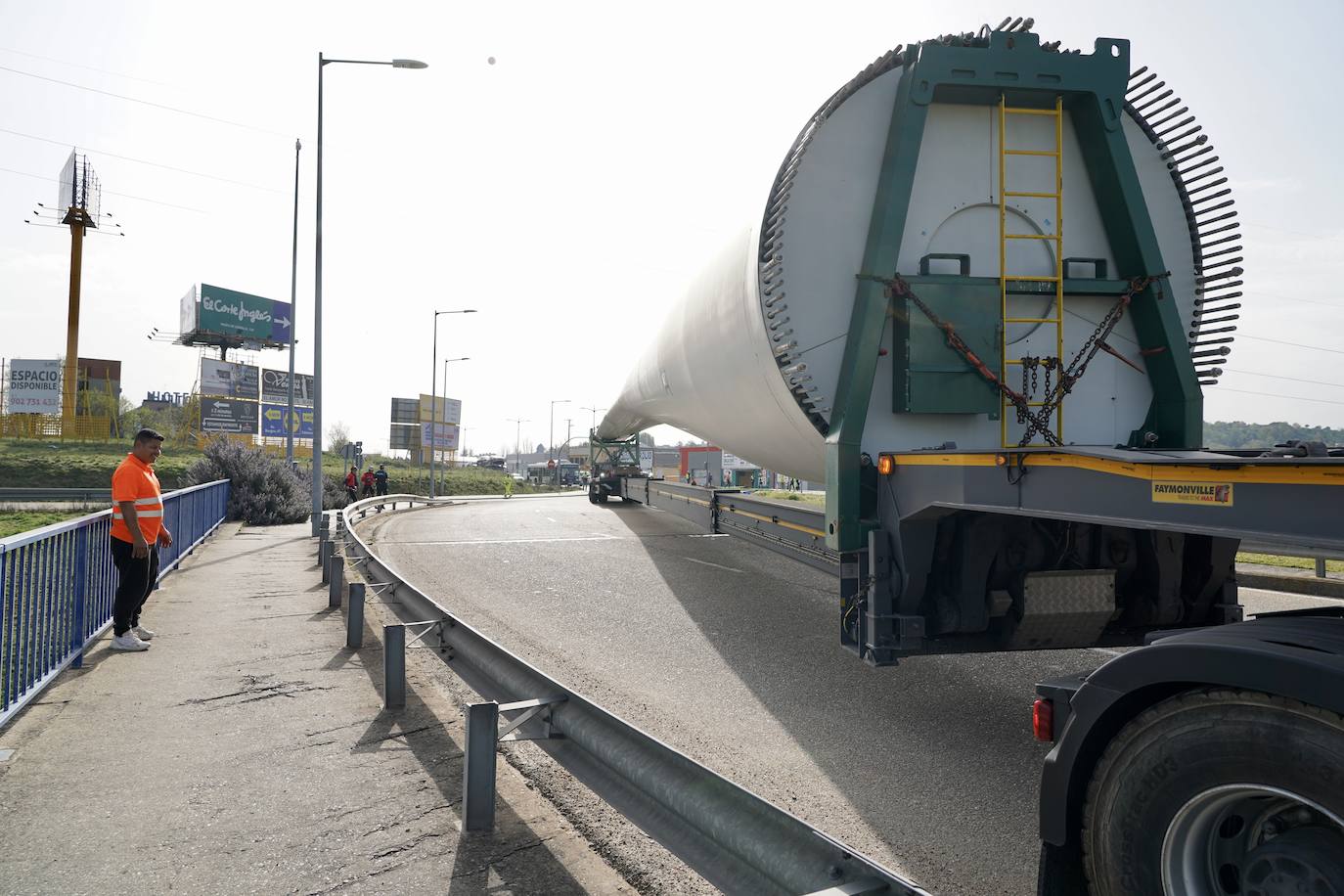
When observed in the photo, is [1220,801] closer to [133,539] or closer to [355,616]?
[355,616]

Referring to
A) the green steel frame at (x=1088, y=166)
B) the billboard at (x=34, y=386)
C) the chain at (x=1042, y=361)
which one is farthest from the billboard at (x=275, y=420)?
the chain at (x=1042, y=361)

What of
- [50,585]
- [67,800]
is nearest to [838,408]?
[67,800]

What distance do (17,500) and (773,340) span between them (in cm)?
3003

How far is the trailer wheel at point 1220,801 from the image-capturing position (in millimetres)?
1963

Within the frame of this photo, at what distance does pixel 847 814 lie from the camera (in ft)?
12.7

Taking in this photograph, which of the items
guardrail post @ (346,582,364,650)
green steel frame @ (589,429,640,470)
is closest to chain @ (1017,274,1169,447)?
guardrail post @ (346,582,364,650)

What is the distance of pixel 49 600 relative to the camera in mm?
5699

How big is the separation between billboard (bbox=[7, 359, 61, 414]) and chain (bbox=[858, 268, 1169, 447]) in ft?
183

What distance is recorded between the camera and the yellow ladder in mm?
5641

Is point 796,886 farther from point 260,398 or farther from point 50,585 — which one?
point 260,398

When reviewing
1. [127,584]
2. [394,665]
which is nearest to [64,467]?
[127,584]

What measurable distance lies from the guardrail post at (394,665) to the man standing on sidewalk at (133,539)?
2982 millimetres

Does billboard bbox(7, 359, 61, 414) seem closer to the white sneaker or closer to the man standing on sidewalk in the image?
the man standing on sidewalk

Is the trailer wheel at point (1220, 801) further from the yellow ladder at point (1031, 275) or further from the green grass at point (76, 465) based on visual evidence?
the green grass at point (76, 465)
